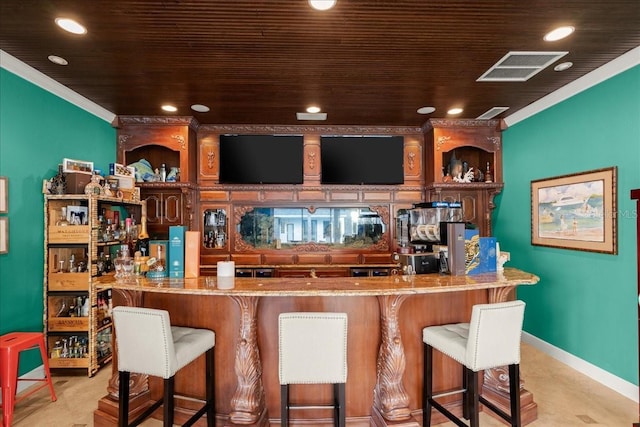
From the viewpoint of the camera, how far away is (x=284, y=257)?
520 centimetres

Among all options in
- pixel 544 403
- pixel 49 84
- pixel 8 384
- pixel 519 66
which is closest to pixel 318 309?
pixel 544 403

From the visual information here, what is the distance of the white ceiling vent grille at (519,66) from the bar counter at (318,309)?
74.2 inches

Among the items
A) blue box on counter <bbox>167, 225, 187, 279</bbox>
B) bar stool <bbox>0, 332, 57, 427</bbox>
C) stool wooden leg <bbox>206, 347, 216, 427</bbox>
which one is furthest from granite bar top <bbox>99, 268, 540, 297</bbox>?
bar stool <bbox>0, 332, 57, 427</bbox>

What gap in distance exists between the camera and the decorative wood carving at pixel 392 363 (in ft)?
7.88

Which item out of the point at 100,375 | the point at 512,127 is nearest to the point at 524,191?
the point at 512,127

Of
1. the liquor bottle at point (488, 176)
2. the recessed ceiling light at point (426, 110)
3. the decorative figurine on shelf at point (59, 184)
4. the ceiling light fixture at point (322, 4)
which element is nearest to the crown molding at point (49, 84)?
the decorative figurine on shelf at point (59, 184)

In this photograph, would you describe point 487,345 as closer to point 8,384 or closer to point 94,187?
point 8,384

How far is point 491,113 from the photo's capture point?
15.1ft

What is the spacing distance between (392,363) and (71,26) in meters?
3.30

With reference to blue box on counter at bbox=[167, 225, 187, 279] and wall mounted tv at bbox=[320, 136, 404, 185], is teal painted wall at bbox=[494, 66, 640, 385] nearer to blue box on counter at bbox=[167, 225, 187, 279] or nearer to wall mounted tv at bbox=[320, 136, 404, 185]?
wall mounted tv at bbox=[320, 136, 404, 185]

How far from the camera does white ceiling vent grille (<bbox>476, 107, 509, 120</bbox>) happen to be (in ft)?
14.5

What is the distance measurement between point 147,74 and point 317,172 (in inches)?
99.9

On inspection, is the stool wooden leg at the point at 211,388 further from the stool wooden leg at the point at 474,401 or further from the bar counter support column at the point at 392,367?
the stool wooden leg at the point at 474,401

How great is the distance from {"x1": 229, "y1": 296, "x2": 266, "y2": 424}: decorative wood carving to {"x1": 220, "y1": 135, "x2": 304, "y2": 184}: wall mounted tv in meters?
2.85
